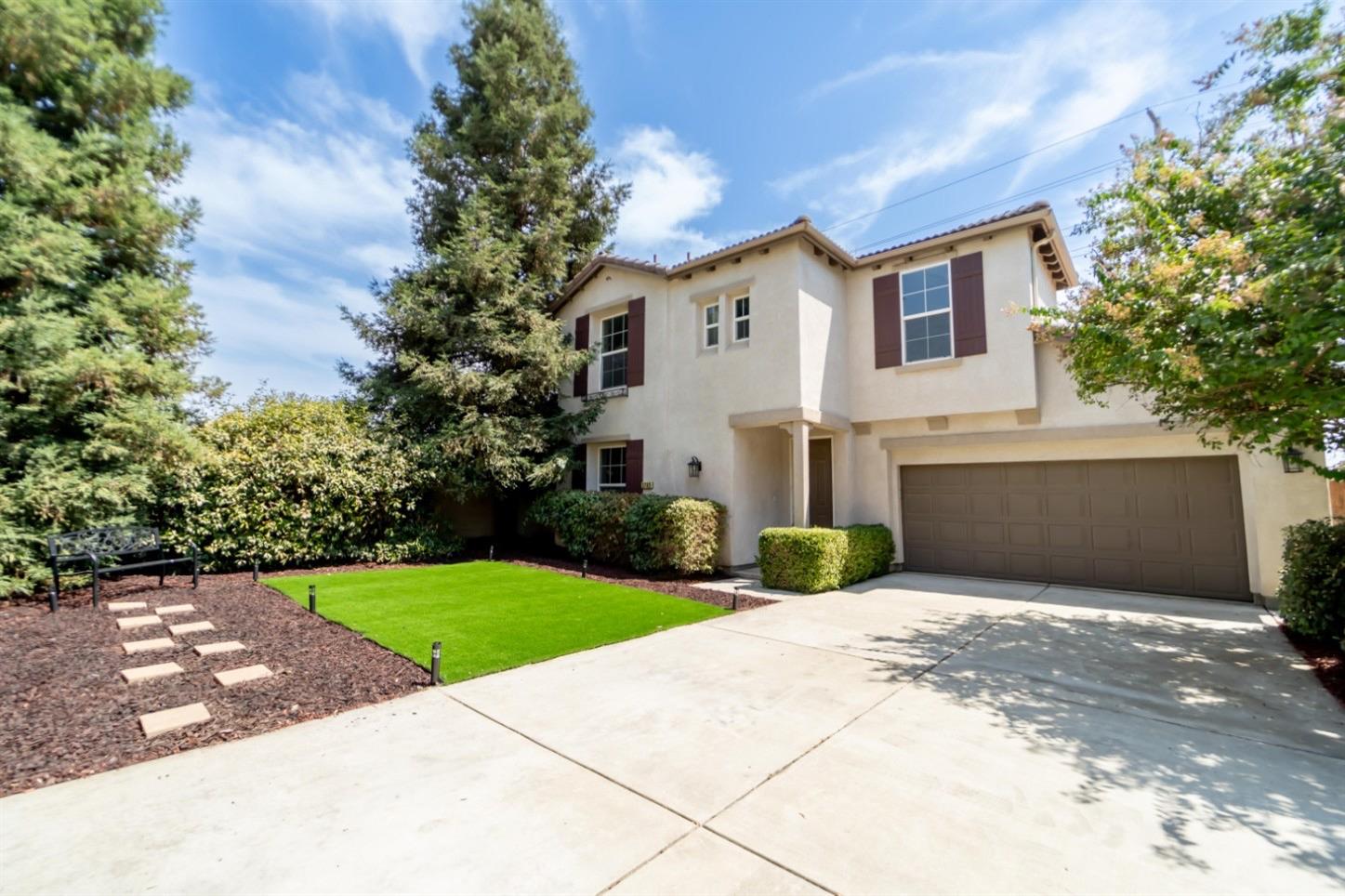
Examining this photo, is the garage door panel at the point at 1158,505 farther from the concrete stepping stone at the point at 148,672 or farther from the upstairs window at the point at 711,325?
the concrete stepping stone at the point at 148,672

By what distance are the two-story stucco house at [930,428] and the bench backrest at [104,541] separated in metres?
8.07

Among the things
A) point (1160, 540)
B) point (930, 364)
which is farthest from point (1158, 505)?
point (930, 364)

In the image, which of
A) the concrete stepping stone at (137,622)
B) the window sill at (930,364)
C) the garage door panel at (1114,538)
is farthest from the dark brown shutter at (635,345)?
the garage door panel at (1114,538)

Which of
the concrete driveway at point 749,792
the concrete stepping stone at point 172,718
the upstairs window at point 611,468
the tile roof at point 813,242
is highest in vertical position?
the tile roof at point 813,242

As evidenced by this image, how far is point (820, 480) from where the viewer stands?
12.1 metres

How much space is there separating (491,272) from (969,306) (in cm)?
1005

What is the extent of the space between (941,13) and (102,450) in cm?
1373

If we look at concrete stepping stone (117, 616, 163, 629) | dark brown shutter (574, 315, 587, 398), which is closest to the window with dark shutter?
dark brown shutter (574, 315, 587, 398)

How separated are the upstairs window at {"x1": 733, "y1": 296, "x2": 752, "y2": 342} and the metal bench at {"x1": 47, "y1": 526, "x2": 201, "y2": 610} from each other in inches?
385

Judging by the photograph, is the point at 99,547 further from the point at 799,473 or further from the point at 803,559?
the point at 799,473

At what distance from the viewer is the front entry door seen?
11961 millimetres

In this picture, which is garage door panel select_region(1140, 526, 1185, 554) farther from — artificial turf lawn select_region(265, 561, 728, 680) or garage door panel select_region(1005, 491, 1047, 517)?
artificial turf lawn select_region(265, 561, 728, 680)

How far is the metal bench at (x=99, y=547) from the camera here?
6.78m

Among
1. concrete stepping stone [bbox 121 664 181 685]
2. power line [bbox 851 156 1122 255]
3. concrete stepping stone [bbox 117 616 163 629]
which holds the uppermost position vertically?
power line [bbox 851 156 1122 255]
